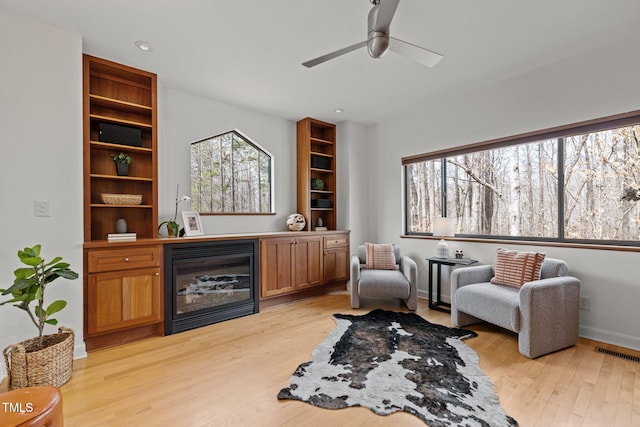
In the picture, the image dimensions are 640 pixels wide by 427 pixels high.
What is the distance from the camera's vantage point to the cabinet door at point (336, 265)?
4391 mm

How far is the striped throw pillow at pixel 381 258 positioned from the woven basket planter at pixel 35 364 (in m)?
3.22

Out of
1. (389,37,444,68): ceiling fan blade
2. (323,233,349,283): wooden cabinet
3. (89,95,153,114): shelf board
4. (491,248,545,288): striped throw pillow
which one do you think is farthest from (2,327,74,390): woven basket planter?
(491,248,545,288): striped throw pillow

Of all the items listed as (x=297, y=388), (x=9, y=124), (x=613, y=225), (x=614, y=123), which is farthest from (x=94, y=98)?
(x=613, y=225)

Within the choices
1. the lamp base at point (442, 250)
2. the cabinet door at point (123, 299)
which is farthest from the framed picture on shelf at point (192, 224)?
the lamp base at point (442, 250)

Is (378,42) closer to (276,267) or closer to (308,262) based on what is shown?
(276,267)

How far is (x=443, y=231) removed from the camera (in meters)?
3.57

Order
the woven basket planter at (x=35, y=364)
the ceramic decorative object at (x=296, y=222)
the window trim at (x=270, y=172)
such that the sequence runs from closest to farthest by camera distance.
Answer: the woven basket planter at (x=35, y=364) → the window trim at (x=270, y=172) → the ceramic decorative object at (x=296, y=222)

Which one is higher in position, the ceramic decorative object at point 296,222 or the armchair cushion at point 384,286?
the ceramic decorative object at point 296,222

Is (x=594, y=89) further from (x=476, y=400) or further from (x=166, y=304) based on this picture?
(x=166, y=304)

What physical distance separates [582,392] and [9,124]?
4.49m

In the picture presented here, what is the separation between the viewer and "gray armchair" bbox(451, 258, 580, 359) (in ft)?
7.79

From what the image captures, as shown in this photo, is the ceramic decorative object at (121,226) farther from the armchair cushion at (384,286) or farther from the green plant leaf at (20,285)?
the armchair cushion at (384,286)

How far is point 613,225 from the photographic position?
2779mm

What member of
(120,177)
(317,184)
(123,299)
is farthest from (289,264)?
(120,177)
